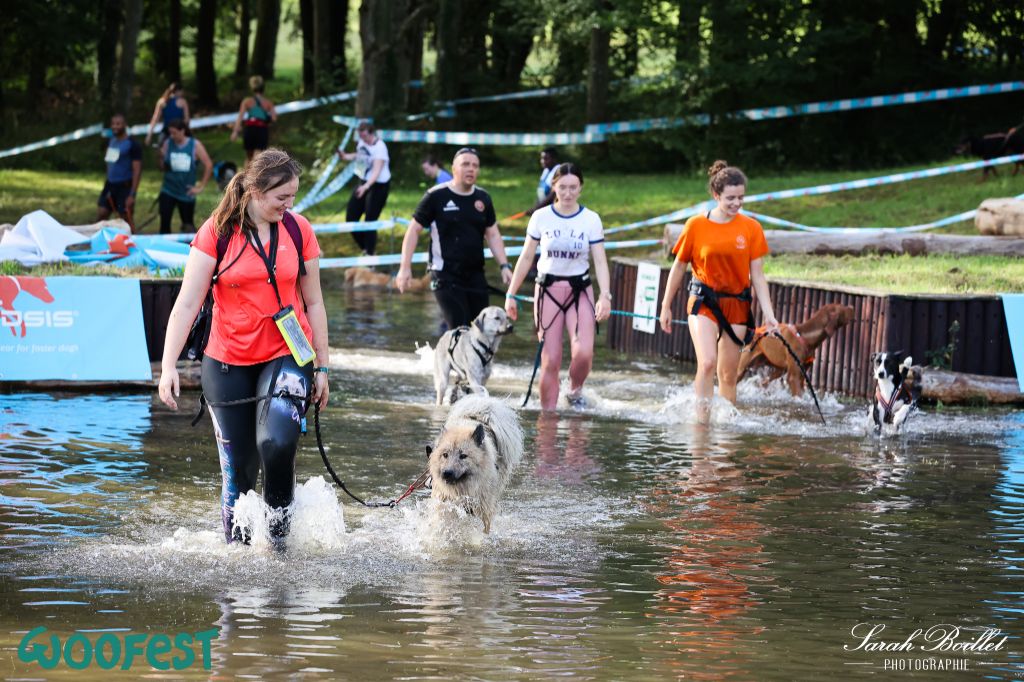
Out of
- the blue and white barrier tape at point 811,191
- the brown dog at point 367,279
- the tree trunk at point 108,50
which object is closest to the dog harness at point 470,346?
the brown dog at point 367,279

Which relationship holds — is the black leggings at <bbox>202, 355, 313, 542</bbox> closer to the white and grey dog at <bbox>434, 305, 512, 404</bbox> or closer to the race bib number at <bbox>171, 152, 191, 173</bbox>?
the white and grey dog at <bbox>434, 305, 512, 404</bbox>

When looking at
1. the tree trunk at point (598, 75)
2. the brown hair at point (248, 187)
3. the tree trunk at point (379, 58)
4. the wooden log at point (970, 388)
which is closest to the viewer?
the brown hair at point (248, 187)

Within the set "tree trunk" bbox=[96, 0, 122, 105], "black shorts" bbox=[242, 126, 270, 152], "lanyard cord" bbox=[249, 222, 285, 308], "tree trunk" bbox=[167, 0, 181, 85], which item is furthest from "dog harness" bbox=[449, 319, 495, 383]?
"tree trunk" bbox=[167, 0, 181, 85]

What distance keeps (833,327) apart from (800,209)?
39.8 ft

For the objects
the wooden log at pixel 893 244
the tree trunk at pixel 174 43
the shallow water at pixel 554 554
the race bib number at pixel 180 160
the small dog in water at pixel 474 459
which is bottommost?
the shallow water at pixel 554 554

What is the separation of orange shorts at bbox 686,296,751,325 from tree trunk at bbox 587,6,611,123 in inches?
847

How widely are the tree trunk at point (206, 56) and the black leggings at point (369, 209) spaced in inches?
880

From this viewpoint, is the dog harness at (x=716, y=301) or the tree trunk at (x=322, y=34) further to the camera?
the tree trunk at (x=322, y=34)

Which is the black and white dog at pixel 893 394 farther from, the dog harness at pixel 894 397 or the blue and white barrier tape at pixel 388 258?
the blue and white barrier tape at pixel 388 258

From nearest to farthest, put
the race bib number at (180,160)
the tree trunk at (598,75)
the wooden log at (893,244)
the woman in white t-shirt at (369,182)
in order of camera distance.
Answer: the wooden log at (893,244) → the race bib number at (180,160) → the woman in white t-shirt at (369,182) → the tree trunk at (598,75)

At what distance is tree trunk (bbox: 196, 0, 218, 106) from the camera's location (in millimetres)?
43372

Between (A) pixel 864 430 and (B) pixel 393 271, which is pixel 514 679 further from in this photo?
(B) pixel 393 271

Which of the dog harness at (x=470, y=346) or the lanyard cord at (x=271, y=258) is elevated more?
the lanyard cord at (x=271, y=258)

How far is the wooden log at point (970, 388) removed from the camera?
12805 millimetres
